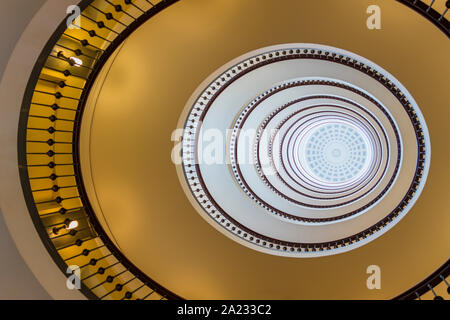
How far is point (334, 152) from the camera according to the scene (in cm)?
1609

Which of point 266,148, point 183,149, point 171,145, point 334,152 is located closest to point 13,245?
point 171,145

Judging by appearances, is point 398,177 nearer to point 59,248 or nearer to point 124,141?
point 124,141

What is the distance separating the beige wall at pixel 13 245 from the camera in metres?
3.17

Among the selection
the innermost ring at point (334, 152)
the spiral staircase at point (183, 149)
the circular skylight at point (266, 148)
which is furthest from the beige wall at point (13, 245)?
the innermost ring at point (334, 152)

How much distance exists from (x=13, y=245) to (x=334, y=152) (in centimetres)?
1554

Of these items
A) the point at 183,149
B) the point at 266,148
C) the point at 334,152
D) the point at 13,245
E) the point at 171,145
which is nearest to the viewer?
the point at 13,245

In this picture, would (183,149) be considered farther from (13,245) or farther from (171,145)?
(13,245)

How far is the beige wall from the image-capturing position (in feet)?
10.4

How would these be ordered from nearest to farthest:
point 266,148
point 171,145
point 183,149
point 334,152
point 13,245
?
point 13,245
point 171,145
point 183,149
point 266,148
point 334,152

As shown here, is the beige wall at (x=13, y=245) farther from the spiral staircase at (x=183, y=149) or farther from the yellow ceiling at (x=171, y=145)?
the yellow ceiling at (x=171, y=145)

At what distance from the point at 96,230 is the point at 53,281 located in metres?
1.15

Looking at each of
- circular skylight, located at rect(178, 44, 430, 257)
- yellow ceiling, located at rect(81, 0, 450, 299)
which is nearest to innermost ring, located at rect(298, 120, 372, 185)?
circular skylight, located at rect(178, 44, 430, 257)

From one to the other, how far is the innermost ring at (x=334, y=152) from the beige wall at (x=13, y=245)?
12.9 metres

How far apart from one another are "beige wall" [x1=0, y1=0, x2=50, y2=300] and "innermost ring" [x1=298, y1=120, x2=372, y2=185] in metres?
12.9
